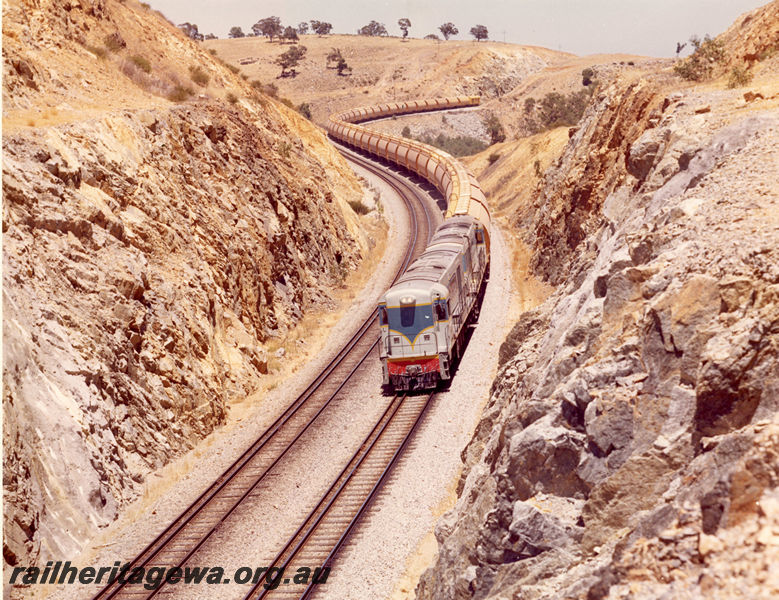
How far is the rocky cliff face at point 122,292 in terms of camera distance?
54.4 feet

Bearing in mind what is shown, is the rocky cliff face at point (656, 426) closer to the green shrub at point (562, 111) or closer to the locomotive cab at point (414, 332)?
the locomotive cab at point (414, 332)

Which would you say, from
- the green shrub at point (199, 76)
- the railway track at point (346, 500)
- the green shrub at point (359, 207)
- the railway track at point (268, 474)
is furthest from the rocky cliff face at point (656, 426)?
the green shrub at point (359, 207)

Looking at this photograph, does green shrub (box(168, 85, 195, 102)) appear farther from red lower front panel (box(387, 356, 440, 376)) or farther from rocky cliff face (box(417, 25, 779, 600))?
rocky cliff face (box(417, 25, 779, 600))

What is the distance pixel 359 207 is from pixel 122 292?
29758 mm

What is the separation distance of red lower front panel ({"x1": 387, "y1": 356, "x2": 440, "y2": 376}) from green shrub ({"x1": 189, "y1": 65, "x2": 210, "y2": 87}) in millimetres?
24668

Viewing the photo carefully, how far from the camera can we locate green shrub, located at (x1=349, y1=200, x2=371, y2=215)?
49250mm

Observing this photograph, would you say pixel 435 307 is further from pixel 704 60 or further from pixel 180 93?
pixel 180 93

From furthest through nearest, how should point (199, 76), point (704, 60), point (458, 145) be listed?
point (458, 145)
point (199, 76)
point (704, 60)

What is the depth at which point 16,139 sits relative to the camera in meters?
21.1

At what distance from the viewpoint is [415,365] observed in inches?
930

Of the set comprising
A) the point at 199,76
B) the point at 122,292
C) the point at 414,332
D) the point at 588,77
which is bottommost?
the point at 414,332

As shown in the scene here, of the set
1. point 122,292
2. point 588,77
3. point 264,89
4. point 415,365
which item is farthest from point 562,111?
point 122,292

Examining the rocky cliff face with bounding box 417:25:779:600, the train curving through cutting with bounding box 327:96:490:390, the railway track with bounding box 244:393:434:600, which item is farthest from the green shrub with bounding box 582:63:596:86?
the rocky cliff face with bounding box 417:25:779:600

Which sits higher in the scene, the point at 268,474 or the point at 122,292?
the point at 122,292
